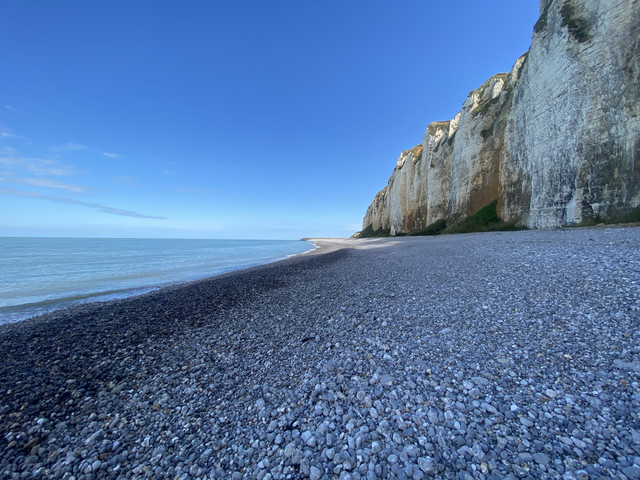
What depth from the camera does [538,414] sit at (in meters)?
2.25

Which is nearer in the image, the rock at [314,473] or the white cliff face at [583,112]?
the rock at [314,473]

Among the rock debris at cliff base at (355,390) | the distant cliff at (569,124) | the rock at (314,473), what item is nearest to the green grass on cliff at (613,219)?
the distant cliff at (569,124)

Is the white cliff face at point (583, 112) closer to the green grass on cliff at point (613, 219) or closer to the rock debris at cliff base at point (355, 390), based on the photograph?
the green grass on cliff at point (613, 219)

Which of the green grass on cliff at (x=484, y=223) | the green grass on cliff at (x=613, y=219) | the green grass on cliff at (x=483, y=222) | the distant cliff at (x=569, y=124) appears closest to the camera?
the green grass on cliff at (x=613, y=219)

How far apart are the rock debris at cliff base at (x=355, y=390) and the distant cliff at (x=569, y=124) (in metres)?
12.5

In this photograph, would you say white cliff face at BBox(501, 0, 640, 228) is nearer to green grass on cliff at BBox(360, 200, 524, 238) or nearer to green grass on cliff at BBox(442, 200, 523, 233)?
green grass on cliff at BBox(360, 200, 524, 238)

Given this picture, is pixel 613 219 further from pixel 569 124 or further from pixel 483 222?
pixel 483 222

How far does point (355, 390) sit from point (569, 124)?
21204 mm

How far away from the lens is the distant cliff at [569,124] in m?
12.6

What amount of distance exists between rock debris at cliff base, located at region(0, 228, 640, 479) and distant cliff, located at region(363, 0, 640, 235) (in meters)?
12.5

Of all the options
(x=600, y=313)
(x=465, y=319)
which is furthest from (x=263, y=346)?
(x=600, y=313)

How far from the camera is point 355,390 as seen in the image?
2.89m

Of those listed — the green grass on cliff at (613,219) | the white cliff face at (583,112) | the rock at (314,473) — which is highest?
the white cliff face at (583,112)

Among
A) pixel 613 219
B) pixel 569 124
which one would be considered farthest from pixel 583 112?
pixel 613 219
